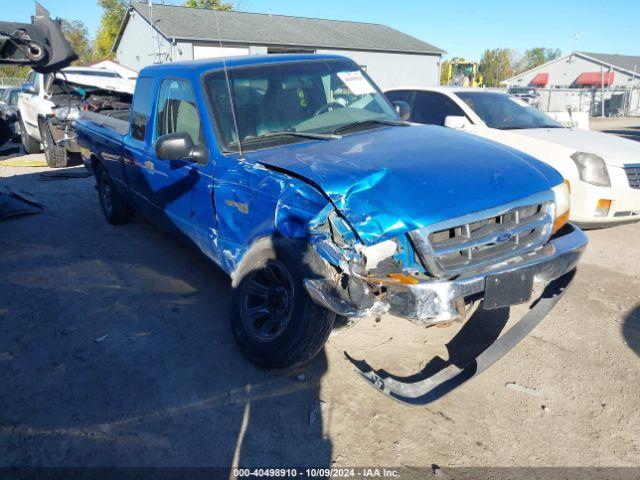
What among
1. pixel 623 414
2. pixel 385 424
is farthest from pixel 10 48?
pixel 623 414

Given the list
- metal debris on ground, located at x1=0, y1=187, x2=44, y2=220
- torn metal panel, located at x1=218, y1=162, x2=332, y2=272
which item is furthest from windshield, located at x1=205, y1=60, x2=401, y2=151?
metal debris on ground, located at x1=0, y1=187, x2=44, y2=220

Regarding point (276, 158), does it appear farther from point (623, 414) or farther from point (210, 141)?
point (623, 414)

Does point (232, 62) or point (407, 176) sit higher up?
point (232, 62)

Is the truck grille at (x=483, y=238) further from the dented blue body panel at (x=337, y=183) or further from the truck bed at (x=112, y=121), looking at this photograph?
the truck bed at (x=112, y=121)

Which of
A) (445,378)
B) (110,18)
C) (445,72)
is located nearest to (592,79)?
(445,72)

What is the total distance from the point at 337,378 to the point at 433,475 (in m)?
0.93

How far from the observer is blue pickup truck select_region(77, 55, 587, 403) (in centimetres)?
262

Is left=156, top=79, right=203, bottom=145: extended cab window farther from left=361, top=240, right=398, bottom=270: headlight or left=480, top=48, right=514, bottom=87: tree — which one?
left=480, top=48, right=514, bottom=87: tree

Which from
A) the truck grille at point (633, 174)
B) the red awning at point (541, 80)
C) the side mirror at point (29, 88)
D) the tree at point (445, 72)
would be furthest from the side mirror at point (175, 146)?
the red awning at point (541, 80)

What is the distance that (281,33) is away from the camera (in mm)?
25016

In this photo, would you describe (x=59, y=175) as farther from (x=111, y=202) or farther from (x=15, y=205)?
(x=111, y=202)

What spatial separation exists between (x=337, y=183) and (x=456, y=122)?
4343 mm

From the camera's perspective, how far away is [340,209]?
2.64m

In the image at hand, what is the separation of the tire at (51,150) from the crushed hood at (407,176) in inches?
354
